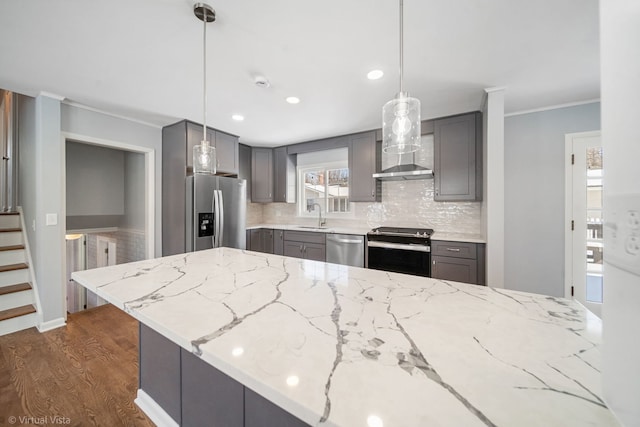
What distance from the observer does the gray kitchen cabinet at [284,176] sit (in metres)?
4.39

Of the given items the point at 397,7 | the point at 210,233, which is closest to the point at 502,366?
the point at 397,7

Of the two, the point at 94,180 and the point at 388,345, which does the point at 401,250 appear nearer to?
the point at 388,345

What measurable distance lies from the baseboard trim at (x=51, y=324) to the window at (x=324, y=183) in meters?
3.26

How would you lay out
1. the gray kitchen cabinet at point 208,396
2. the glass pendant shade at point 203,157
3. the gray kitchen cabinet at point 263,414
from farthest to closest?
the glass pendant shade at point 203,157 → the gray kitchen cabinet at point 208,396 → the gray kitchen cabinet at point 263,414

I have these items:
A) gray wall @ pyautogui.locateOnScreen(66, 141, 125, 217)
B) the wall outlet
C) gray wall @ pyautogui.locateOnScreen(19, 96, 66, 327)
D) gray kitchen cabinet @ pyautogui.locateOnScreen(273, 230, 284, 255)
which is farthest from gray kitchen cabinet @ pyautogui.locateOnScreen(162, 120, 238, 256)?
the wall outlet

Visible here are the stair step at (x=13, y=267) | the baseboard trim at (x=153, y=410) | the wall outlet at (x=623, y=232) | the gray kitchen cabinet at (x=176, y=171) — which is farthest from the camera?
the gray kitchen cabinet at (x=176, y=171)

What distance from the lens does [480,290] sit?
1039mm

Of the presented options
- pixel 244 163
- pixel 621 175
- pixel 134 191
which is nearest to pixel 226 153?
pixel 244 163

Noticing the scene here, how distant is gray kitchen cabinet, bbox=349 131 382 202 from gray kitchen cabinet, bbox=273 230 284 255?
1.28 metres

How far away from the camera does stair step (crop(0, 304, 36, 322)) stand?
2439mm

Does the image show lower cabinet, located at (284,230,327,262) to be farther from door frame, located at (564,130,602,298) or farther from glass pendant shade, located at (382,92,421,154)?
door frame, located at (564,130,602,298)

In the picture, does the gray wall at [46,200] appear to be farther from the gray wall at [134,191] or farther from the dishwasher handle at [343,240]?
the dishwasher handle at [343,240]

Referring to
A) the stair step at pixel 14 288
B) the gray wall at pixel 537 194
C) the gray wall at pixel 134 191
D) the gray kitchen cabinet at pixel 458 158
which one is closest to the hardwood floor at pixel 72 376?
the stair step at pixel 14 288

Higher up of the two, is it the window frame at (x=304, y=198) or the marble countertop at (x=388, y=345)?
the window frame at (x=304, y=198)
